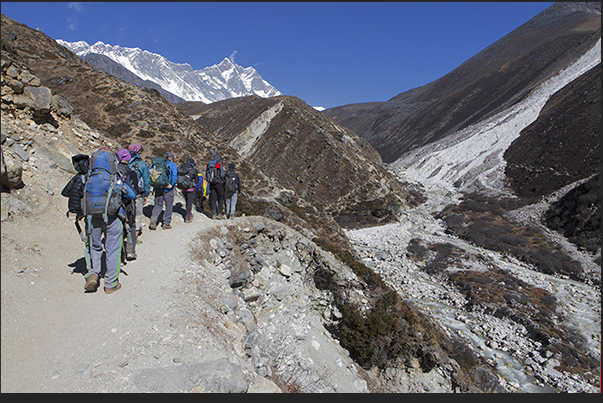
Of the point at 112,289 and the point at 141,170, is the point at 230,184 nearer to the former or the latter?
the point at 141,170

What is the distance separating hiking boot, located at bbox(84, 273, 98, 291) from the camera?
513 cm

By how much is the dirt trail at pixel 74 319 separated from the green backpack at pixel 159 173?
7.94ft

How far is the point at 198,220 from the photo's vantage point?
10.5 m

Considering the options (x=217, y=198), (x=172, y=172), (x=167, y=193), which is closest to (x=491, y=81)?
(x=217, y=198)

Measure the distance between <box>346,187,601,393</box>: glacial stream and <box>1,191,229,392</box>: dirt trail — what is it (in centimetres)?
1283

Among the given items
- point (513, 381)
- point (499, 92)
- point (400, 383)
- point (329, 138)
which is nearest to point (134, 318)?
point (400, 383)

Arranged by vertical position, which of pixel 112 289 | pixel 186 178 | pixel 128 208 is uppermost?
pixel 186 178

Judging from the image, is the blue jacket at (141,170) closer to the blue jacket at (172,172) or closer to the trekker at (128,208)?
the trekker at (128,208)

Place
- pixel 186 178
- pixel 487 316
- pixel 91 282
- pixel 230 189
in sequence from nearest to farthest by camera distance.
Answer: pixel 91 282
pixel 186 178
pixel 230 189
pixel 487 316

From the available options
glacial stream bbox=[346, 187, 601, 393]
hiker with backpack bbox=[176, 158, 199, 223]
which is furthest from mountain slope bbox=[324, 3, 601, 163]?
hiker with backpack bbox=[176, 158, 199, 223]

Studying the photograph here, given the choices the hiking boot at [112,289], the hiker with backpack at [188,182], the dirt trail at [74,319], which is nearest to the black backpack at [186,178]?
the hiker with backpack at [188,182]

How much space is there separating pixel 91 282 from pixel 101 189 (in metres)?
1.57

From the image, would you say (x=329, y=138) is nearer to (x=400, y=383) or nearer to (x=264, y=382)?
(x=400, y=383)

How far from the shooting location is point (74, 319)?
14.7 ft
